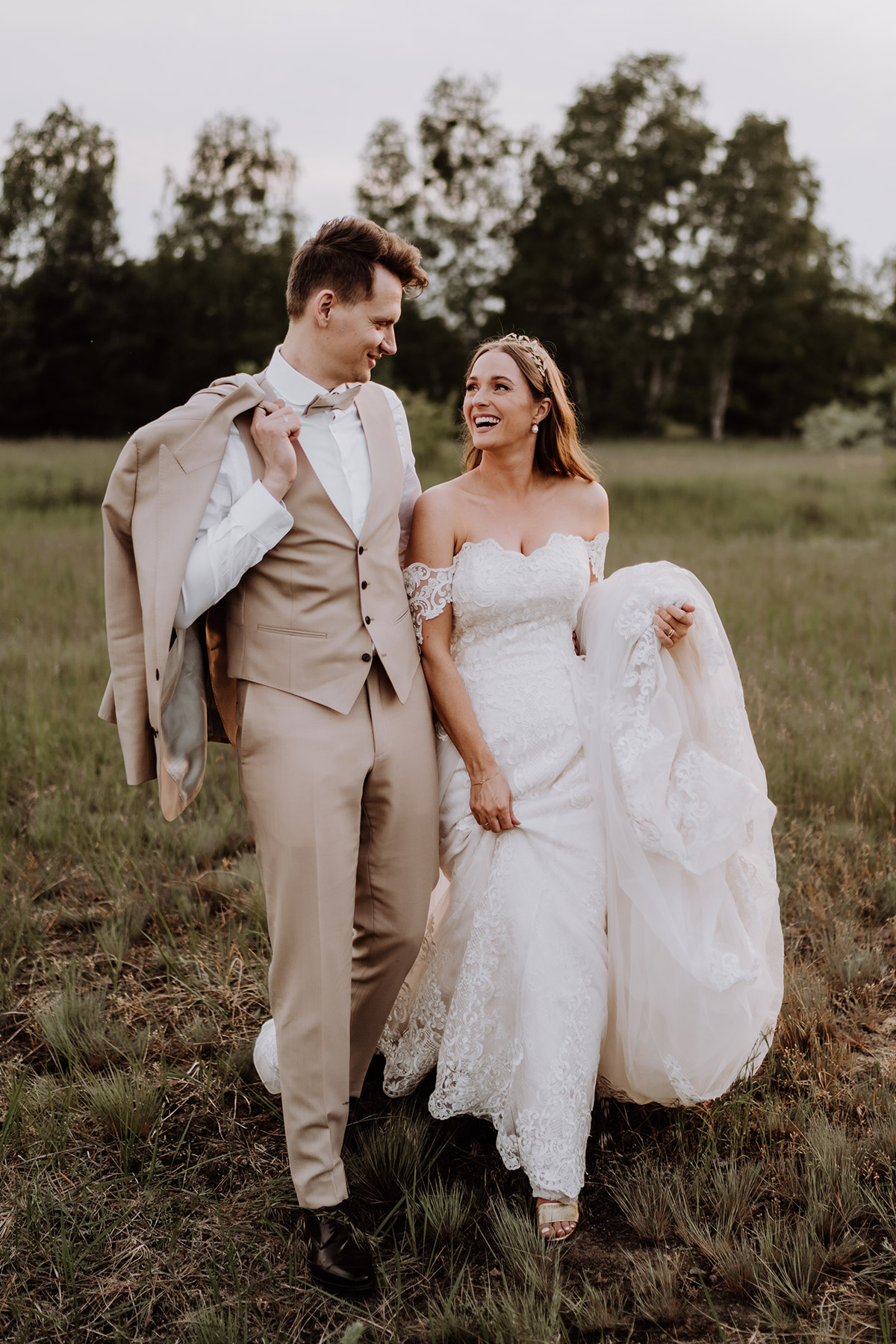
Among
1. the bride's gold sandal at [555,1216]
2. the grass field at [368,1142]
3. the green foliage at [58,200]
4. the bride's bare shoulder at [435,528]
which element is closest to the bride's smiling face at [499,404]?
the bride's bare shoulder at [435,528]

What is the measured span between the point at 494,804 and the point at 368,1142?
1066mm

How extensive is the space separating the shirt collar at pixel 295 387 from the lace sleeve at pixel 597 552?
1068mm

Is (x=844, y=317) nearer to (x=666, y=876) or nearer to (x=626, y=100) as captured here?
(x=626, y=100)

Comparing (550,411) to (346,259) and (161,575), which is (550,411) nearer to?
(346,259)

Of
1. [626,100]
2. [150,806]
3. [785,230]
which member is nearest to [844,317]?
[785,230]

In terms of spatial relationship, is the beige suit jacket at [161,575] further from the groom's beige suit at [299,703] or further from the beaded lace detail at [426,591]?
the beaded lace detail at [426,591]

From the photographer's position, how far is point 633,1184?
2885 mm

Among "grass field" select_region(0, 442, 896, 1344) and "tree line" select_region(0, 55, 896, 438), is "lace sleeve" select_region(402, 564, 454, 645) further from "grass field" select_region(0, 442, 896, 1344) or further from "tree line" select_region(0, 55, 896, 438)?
"tree line" select_region(0, 55, 896, 438)

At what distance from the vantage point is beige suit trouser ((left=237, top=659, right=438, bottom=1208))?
2.68m

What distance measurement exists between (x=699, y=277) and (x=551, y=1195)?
1405 inches

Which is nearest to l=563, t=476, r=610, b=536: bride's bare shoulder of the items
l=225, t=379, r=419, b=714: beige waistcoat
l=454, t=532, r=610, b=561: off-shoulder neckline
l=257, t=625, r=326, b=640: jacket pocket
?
l=454, t=532, r=610, b=561: off-shoulder neckline

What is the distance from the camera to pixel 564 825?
3051 millimetres

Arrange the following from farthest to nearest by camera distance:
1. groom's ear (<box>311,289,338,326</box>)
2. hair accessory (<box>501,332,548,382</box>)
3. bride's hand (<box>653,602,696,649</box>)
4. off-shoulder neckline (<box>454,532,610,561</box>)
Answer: hair accessory (<box>501,332,548,382</box>)
off-shoulder neckline (<box>454,532,610,561</box>)
bride's hand (<box>653,602,696,649</box>)
groom's ear (<box>311,289,338,326</box>)

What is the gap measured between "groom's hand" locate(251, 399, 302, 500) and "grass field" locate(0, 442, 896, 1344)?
6.25ft
